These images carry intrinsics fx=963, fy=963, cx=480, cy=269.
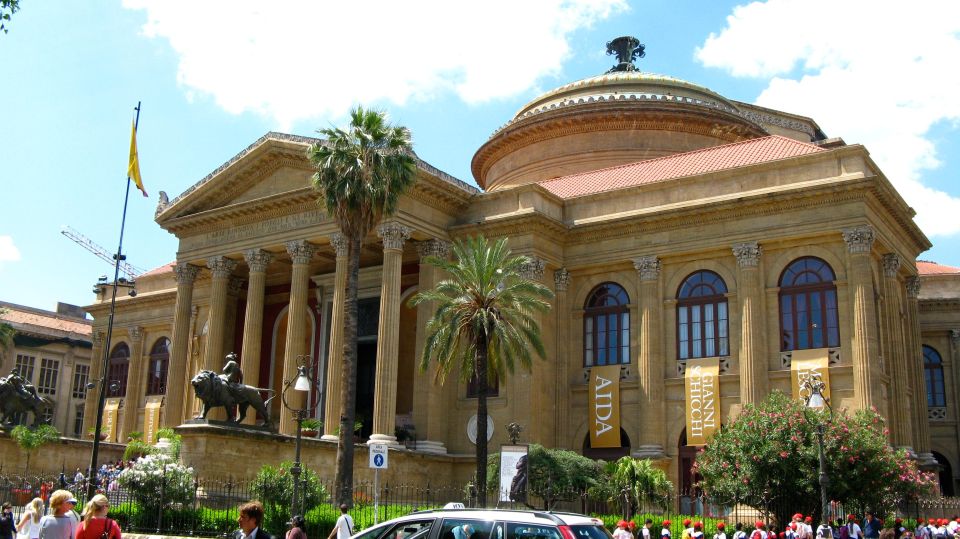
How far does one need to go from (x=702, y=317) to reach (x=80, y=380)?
47.9 m

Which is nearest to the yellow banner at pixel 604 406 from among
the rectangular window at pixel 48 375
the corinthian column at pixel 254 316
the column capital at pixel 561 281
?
the column capital at pixel 561 281

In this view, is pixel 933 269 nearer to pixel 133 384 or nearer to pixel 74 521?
pixel 133 384

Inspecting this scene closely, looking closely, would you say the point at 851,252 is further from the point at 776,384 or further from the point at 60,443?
the point at 60,443

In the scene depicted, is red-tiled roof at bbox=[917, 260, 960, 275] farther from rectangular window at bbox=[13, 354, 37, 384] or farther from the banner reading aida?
rectangular window at bbox=[13, 354, 37, 384]

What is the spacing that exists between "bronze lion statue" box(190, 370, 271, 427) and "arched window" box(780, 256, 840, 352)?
58.0ft

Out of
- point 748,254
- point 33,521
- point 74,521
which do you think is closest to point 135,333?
point 748,254

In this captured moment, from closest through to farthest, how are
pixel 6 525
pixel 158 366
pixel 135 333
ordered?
pixel 6 525 < pixel 158 366 < pixel 135 333

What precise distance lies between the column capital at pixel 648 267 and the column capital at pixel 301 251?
40.8ft

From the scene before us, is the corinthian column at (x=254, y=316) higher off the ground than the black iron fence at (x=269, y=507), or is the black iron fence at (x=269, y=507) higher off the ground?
the corinthian column at (x=254, y=316)

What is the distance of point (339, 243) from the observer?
35.8 m

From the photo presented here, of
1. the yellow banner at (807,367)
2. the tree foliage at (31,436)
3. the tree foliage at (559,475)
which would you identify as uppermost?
the yellow banner at (807,367)

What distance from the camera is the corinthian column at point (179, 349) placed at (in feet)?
128

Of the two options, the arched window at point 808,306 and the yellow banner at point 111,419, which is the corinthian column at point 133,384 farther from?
the arched window at point 808,306

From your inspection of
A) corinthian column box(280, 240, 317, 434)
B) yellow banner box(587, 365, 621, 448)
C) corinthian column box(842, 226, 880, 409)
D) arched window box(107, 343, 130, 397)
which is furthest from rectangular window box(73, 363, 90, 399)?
corinthian column box(842, 226, 880, 409)
